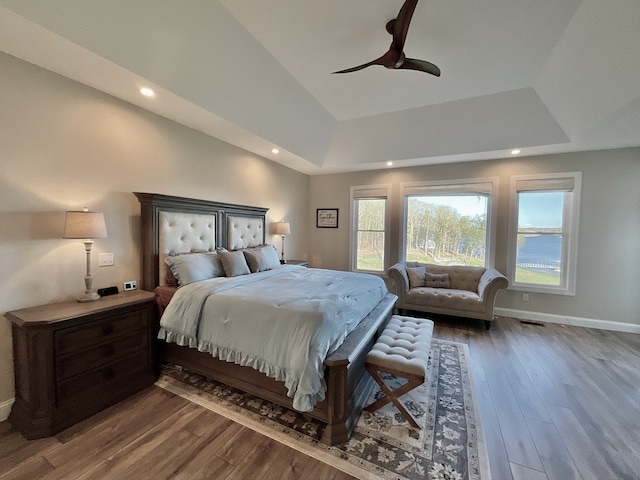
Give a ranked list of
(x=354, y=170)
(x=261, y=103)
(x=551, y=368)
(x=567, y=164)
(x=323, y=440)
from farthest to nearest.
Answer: (x=354, y=170) → (x=567, y=164) → (x=261, y=103) → (x=551, y=368) → (x=323, y=440)

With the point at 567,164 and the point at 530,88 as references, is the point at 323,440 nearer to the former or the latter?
the point at 530,88

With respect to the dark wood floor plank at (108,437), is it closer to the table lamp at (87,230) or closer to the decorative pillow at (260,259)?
the table lamp at (87,230)

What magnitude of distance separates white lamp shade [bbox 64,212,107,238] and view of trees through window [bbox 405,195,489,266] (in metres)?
4.70

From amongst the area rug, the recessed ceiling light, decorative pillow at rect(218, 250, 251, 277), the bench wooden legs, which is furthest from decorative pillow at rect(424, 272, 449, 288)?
the recessed ceiling light

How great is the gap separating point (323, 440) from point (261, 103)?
11.0 ft

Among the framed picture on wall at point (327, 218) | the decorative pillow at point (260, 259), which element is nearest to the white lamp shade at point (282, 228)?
the decorative pillow at point (260, 259)

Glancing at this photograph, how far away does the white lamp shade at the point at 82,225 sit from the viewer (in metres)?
2.02

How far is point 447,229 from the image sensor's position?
16.0 ft

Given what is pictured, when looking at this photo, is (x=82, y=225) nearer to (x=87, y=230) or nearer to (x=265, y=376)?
(x=87, y=230)

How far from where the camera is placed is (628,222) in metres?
3.71

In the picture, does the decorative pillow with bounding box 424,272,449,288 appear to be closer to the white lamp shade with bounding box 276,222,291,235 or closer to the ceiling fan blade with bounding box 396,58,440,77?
the white lamp shade with bounding box 276,222,291,235

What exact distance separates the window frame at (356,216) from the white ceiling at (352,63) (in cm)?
154

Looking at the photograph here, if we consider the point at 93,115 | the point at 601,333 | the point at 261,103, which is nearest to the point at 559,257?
the point at 601,333

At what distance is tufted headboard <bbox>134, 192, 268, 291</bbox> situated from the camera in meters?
2.70
